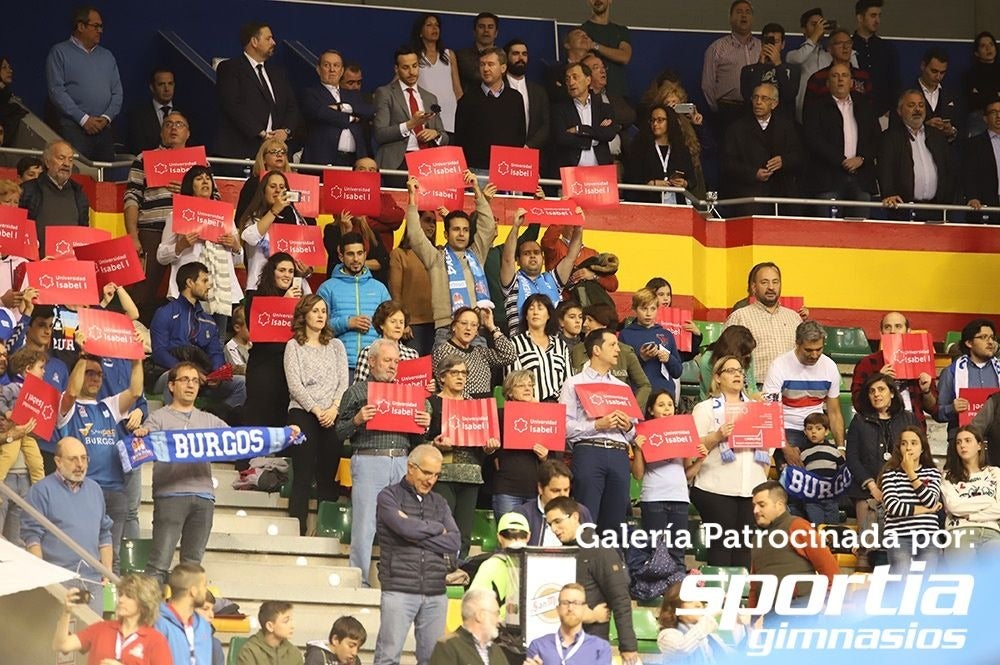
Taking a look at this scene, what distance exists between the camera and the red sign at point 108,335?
39.8 ft

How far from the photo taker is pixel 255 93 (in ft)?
51.9

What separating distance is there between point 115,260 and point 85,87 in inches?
142

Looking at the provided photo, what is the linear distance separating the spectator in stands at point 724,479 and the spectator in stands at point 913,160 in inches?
200

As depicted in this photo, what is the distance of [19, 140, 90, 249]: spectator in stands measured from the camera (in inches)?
573

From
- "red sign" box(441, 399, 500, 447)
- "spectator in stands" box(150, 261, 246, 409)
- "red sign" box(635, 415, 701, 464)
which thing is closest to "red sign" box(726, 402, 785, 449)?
"red sign" box(635, 415, 701, 464)

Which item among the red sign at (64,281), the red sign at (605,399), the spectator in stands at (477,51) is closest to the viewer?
the red sign at (605,399)

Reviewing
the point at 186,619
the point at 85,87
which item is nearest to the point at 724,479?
the point at 186,619

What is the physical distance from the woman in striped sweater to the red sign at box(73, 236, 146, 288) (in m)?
4.72

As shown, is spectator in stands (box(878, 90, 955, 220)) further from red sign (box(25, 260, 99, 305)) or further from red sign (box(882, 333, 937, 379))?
red sign (box(25, 260, 99, 305))

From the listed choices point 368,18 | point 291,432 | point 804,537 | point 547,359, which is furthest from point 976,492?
point 368,18

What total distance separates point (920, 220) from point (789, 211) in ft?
3.79

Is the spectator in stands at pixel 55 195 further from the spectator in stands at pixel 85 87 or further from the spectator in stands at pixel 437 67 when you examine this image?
the spectator in stands at pixel 437 67

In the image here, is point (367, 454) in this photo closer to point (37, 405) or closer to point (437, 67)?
point (37, 405)

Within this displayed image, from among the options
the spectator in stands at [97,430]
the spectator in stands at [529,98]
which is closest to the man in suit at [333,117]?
the spectator in stands at [529,98]
